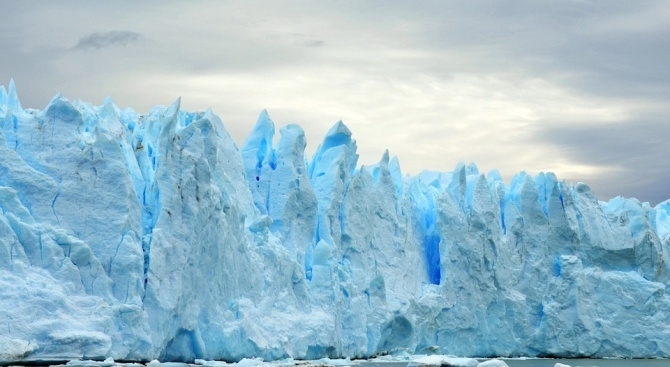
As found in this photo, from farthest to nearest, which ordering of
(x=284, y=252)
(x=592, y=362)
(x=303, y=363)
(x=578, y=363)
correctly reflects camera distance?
(x=592, y=362) → (x=578, y=363) → (x=284, y=252) → (x=303, y=363)

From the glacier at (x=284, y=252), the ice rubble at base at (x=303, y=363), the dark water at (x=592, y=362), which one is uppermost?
the glacier at (x=284, y=252)

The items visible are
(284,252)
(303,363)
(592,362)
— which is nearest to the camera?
(303,363)

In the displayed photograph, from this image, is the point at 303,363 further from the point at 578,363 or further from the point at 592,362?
the point at 592,362

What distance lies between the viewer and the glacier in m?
21.3

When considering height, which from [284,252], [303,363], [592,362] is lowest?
[592,362]

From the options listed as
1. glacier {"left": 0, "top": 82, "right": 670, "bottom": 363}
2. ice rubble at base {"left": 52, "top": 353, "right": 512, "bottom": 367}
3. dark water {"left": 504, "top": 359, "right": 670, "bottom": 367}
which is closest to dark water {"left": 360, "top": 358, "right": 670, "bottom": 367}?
dark water {"left": 504, "top": 359, "right": 670, "bottom": 367}

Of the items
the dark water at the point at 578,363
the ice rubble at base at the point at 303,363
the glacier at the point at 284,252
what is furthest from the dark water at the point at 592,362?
the ice rubble at base at the point at 303,363

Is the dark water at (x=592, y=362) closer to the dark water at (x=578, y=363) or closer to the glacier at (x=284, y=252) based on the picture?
the dark water at (x=578, y=363)

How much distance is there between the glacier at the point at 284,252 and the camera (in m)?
21.3

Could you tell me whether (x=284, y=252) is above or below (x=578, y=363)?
above

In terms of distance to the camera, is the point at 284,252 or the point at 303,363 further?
the point at 284,252

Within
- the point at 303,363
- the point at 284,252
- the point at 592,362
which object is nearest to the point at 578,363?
the point at 592,362

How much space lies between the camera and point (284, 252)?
26.4 m

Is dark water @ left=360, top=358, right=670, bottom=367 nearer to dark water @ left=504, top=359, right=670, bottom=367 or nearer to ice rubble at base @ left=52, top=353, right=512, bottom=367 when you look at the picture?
dark water @ left=504, top=359, right=670, bottom=367
